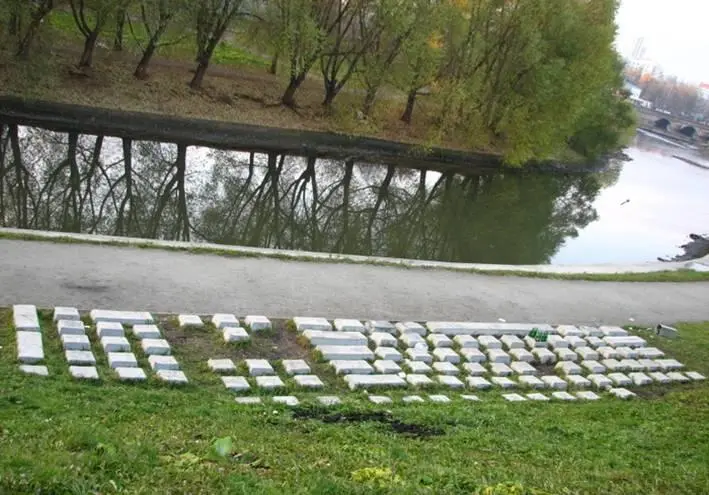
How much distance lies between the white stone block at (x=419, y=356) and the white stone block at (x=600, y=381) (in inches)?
100.0

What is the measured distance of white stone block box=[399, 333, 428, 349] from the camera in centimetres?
1098

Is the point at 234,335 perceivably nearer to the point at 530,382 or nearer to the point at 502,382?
the point at 502,382

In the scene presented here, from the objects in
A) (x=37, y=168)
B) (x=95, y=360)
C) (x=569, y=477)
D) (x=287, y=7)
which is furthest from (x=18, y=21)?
(x=569, y=477)

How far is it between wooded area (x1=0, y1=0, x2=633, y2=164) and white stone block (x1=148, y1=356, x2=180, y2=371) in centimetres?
2692

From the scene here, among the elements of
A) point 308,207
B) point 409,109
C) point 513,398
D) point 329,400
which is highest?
point 329,400

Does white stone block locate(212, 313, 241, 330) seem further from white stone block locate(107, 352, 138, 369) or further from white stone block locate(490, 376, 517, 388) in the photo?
white stone block locate(490, 376, 517, 388)

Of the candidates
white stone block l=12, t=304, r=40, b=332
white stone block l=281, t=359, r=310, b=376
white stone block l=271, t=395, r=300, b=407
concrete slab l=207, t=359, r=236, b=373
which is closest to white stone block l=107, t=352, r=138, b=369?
concrete slab l=207, t=359, r=236, b=373

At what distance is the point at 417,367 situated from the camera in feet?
33.4

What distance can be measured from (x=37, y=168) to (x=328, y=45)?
784 inches

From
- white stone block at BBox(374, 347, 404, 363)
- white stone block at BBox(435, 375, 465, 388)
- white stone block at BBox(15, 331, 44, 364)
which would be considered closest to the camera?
white stone block at BBox(15, 331, 44, 364)

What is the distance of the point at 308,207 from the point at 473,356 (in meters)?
14.1

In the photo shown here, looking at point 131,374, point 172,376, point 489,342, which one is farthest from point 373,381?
point 131,374

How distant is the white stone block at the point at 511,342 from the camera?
→ 11.8 m

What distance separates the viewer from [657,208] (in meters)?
40.8
